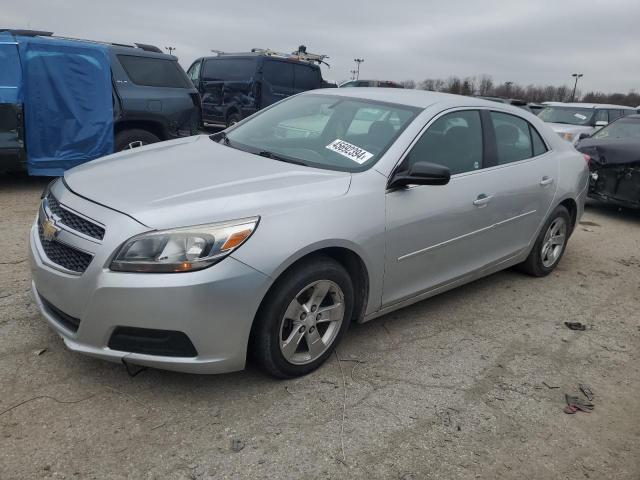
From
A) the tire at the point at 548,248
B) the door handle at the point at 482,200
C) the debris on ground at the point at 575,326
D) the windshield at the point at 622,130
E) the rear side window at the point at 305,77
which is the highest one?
the rear side window at the point at 305,77

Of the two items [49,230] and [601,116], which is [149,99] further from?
[601,116]

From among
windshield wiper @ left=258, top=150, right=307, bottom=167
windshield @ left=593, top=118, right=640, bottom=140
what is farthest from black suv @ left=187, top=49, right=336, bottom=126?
windshield wiper @ left=258, top=150, right=307, bottom=167

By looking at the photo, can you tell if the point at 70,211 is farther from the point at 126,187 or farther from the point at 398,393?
the point at 398,393

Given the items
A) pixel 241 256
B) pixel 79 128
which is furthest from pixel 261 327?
pixel 79 128

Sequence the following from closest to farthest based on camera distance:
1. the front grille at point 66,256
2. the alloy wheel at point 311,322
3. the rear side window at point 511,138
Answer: the front grille at point 66,256
the alloy wheel at point 311,322
the rear side window at point 511,138

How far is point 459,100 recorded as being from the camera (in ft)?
13.4

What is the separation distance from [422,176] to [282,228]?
38.5 inches

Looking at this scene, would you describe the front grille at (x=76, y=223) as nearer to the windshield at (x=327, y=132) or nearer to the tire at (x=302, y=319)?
the tire at (x=302, y=319)

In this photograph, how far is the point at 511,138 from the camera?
4.39m

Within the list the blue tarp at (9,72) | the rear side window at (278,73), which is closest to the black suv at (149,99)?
the blue tarp at (9,72)

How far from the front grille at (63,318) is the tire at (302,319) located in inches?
33.7

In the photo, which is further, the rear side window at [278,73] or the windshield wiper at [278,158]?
the rear side window at [278,73]

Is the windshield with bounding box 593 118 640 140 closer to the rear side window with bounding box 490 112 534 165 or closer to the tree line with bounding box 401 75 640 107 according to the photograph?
the rear side window with bounding box 490 112 534 165

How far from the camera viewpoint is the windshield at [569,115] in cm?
1297
